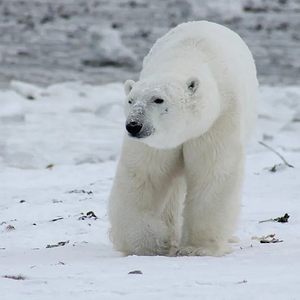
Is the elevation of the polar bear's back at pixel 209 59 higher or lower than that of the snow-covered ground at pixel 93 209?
higher

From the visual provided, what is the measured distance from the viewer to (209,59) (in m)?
4.43

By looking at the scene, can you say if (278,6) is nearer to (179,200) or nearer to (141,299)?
(179,200)

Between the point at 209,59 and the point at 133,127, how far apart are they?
875 mm

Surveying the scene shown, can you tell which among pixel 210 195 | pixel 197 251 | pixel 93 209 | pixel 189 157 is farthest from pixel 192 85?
pixel 93 209

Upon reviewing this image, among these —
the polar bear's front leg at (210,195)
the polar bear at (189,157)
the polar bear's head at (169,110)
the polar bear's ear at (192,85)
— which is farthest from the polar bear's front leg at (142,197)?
the polar bear's ear at (192,85)

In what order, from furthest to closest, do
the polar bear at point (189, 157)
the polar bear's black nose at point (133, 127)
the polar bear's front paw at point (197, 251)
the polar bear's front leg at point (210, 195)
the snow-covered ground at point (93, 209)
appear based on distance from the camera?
the polar bear's front paw at point (197, 251) < the polar bear's front leg at point (210, 195) < the polar bear at point (189, 157) < the polar bear's black nose at point (133, 127) < the snow-covered ground at point (93, 209)

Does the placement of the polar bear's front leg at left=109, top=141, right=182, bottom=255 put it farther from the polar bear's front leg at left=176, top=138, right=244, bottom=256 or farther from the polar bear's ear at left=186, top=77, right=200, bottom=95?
the polar bear's ear at left=186, top=77, right=200, bottom=95

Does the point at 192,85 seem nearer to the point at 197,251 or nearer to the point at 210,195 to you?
the point at 210,195

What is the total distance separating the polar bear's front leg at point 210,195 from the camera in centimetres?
422

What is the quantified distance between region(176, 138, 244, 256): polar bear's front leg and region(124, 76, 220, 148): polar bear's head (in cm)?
17

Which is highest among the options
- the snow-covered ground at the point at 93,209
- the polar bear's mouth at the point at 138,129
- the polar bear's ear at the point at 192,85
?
the polar bear's ear at the point at 192,85

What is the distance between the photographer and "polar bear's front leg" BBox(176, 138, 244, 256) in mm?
4219

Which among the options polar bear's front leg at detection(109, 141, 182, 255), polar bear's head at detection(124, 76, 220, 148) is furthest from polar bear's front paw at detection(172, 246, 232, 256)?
polar bear's head at detection(124, 76, 220, 148)

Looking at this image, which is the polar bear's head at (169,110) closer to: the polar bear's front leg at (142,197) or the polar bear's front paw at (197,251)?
the polar bear's front leg at (142,197)
